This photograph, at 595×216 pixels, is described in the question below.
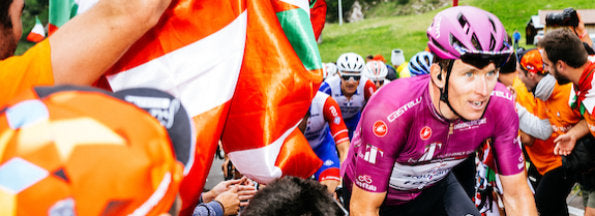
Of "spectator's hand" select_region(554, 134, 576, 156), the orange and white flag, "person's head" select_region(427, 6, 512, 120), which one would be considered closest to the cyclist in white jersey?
"spectator's hand" select_region(554, 134, 576, 156)

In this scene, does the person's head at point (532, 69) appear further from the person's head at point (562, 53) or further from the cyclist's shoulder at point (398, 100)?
the cyclist's shoulder at point (398, 100)

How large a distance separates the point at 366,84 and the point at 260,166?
5593 mm

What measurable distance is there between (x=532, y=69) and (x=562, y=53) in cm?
72

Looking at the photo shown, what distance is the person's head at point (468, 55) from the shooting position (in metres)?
2.69

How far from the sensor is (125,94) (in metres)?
1.10

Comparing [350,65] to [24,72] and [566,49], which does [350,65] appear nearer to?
[566,49]

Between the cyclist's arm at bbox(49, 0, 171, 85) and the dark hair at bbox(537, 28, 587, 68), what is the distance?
3920 millimetres

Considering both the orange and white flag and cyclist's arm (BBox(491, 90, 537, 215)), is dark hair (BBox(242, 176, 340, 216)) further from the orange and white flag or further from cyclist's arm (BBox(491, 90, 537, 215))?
cyclist's arm (BBox(491, 90, 537, 215))

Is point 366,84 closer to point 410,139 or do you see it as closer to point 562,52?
point 562,52

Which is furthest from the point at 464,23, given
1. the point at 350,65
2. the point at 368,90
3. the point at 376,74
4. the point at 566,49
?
the point at 376,74

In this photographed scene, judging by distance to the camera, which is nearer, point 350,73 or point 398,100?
point 398,100

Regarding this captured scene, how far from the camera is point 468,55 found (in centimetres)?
269

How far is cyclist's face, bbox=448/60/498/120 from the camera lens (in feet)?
8.93

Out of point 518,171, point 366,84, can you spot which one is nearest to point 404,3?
point 366,84
